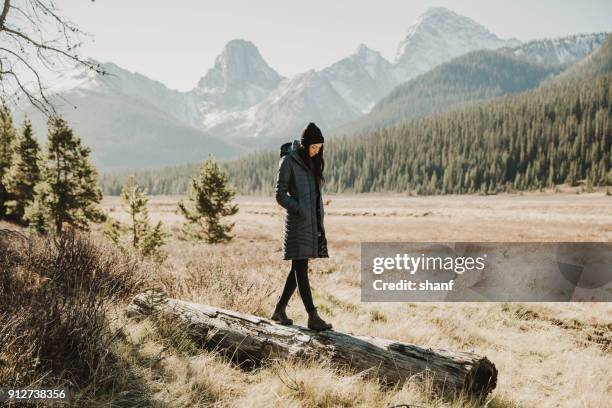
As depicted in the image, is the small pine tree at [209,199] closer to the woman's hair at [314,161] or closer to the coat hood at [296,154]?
the woman's hair at [314,161]

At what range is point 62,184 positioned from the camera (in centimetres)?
2022

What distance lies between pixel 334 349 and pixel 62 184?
20.7 metres

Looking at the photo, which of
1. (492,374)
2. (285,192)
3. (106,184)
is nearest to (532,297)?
(492,374)

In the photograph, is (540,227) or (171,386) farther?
(540,227)

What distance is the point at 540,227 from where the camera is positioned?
3397 cm

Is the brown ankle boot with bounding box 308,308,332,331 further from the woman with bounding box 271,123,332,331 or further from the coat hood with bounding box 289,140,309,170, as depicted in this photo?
the coat hood with bounding box 289,140,309,170

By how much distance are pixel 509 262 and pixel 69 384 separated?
17.8m

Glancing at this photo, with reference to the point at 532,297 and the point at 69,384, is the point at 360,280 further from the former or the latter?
the point at 69,384

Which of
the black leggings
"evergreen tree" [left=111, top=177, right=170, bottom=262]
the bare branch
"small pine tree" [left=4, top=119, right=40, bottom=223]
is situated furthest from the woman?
"small pine tree" [left=4, top=119, right=40, bottom=223]

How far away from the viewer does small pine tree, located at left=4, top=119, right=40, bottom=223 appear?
22656 millimetres

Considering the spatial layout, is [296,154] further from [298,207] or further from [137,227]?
[137,227]

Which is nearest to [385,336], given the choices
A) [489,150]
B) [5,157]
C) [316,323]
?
[316,323]

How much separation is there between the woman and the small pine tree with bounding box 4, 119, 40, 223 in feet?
77.2

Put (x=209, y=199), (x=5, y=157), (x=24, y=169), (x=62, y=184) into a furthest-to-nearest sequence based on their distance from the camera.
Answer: (x=209, y=199)
(x=5, y=157)
(x=24, y=169)
(x=62, y=184)
